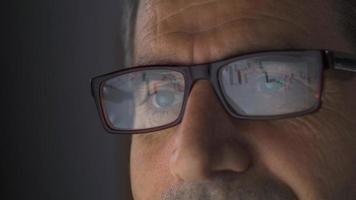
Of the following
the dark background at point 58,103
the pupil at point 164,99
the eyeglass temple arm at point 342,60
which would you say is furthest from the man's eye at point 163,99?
the dark background at point 58,103

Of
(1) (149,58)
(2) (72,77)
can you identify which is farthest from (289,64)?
(2) (72,77)

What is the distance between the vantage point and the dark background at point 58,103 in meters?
1.89

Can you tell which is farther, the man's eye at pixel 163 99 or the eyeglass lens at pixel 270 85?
the man's eye at pixel 163 99

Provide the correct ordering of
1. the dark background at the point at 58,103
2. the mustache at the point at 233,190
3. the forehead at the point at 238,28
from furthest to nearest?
the dark background at the point at 58,103 < the forehead at the point at 238,28 < the mustache at the point at 233,190

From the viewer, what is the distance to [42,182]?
1926 millimetres

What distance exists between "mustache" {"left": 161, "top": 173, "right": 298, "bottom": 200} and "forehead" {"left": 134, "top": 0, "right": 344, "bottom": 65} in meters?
0.22

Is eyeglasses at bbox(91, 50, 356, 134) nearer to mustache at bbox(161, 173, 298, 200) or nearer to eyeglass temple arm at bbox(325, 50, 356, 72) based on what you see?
eyeglass temple arm at bbox(325, 50, 356, 72)

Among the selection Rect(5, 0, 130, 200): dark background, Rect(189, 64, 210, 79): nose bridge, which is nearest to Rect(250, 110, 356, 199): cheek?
Rect(189, 64, 210, 79): nose bridge

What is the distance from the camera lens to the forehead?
1056 mm

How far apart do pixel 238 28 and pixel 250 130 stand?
0.61 ft

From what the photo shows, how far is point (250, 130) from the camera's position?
1.01 metres

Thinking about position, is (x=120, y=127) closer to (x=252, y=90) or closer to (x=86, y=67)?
(x=252, y=90)

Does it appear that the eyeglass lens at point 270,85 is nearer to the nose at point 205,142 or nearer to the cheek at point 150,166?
the nose at point 205,142

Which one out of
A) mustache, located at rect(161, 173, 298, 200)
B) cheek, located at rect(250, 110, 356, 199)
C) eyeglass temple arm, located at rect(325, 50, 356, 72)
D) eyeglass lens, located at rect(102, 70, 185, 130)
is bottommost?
mustache, located at rect(161, 173, 298, 200)
